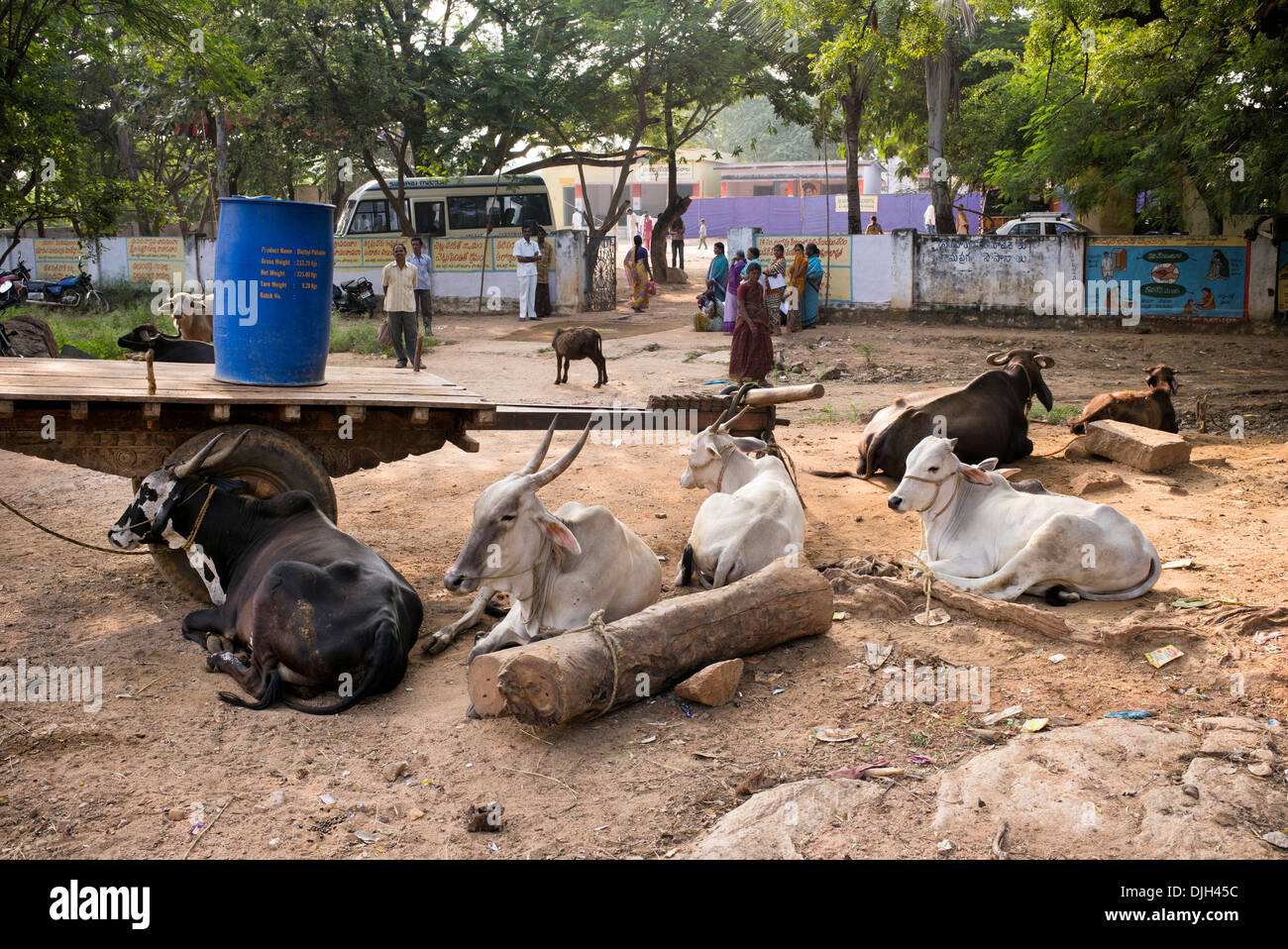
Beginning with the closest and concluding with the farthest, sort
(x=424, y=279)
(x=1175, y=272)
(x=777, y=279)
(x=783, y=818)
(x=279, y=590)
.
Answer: (x=783, y=818)
(x=279, y=590)
(x=1175, y=272)
(x=777, y=279)
(x=424, y=279)

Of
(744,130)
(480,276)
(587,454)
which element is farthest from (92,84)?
(744,130)

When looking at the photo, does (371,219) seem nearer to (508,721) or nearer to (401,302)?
(401,302)

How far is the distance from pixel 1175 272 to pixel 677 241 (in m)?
13.2

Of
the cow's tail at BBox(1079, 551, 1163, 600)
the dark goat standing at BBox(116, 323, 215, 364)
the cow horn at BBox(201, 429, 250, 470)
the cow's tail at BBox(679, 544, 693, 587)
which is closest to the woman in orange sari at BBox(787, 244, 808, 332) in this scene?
the dark goat standing at BBox(116, 323, 215, 364)

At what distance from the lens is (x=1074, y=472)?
27.9ft

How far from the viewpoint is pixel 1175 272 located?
16859 mm

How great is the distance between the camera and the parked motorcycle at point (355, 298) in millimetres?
20594

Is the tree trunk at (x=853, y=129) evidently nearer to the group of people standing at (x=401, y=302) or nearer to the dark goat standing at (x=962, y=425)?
the group of people standing at (x=401, y=302)

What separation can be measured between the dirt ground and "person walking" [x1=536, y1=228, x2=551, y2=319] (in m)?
13.5

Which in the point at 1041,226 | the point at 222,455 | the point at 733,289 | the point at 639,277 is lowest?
the point at 222,455

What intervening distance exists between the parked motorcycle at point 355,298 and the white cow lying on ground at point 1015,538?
53.8ft
